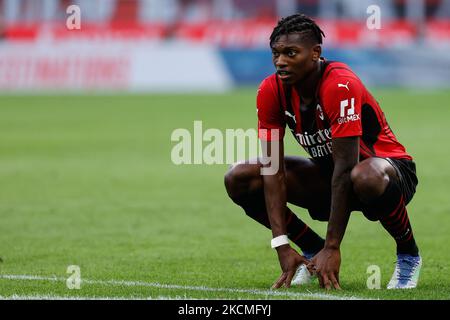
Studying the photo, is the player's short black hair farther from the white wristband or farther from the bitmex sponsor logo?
the bitmex sponsor logo

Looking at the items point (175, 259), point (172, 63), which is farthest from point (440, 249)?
point (172, 63)

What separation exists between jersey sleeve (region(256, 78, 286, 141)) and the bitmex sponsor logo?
25.0 ft

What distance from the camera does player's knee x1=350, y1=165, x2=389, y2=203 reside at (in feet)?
20.4

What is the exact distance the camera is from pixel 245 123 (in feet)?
70.0

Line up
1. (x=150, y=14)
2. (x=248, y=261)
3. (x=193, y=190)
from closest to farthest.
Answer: (x=248, y=261) < (x=193, y=190) < (x=150, y=14)

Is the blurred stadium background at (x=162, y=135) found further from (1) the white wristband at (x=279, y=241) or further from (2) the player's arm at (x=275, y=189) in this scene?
(2) the player's arm at (x=275, y=189)

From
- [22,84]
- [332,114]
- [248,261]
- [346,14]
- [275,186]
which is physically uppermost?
[346,14]

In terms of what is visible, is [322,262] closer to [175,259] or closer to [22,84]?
[175,259]

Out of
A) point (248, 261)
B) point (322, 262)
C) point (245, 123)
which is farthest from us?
point (245, 123)

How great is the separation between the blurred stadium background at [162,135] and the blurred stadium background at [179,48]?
6 cm

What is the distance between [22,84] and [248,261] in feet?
93.0

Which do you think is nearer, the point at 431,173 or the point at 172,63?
the point at 431,173

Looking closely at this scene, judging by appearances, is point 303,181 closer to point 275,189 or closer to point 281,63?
point 275,189

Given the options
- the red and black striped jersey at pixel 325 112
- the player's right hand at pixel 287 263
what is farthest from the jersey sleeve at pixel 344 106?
the player's right hand at pixel 287 263
